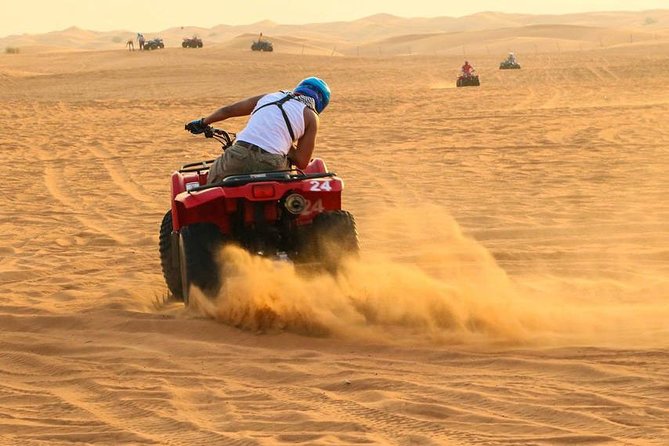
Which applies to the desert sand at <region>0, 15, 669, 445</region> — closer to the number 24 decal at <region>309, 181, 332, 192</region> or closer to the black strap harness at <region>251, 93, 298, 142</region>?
the number 24 decal at <region>309, 181, 332, 192</region>

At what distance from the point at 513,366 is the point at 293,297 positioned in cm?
154

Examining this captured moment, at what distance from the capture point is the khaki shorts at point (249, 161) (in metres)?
7.11

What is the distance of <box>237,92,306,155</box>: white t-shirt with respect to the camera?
7.12 m

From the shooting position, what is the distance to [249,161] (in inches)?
281

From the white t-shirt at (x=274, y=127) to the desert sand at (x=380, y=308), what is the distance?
2.44 ft

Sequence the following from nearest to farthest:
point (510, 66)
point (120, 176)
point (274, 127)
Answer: point (274, 127), point (120, 176), point (510, 66)

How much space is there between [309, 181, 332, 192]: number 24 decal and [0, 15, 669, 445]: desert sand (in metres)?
0.51

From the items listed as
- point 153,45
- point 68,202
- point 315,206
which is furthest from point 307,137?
point 153,45

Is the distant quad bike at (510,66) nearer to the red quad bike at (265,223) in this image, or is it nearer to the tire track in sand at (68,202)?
the tire track in sand at (68,202)

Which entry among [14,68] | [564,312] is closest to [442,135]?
[564,312]

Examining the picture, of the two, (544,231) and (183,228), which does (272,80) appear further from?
(183,228)

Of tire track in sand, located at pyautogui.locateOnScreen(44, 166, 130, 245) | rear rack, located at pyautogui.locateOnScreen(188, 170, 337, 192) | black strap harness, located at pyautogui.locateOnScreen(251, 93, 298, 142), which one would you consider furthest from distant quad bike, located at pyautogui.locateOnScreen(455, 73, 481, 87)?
rear rack, located at pyautogui.locateOnScreen(188, 170, 337, 192)

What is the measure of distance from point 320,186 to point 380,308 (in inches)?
31.3

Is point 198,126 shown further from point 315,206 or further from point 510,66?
point 510,66
